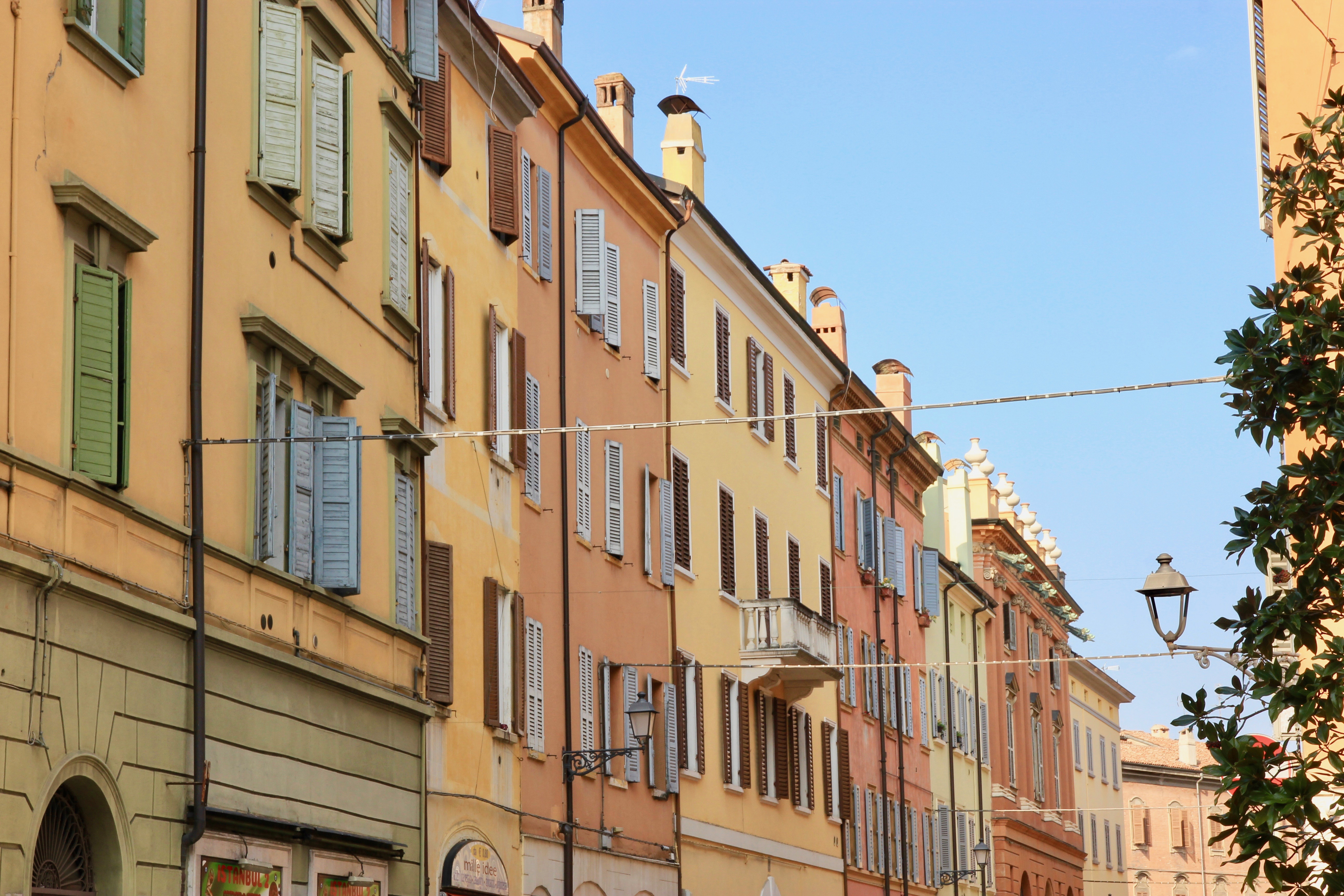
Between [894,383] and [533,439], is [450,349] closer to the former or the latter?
[533,439]

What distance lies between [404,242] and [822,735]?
68.3 ft

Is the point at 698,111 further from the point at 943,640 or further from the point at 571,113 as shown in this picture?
the point at 943,640

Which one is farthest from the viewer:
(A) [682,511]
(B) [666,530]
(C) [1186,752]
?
(C) [1186,752]

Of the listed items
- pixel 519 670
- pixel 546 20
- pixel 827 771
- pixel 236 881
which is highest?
pixel 546 20

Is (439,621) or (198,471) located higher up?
(198,471)

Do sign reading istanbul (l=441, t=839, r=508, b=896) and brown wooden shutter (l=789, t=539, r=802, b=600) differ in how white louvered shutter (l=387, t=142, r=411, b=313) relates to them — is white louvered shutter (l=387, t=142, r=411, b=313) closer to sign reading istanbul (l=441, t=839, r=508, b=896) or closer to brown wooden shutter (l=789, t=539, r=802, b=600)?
sign reading istanbul (l=441, t=839, r=508, b=896)

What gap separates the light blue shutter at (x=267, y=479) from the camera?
15.8 m

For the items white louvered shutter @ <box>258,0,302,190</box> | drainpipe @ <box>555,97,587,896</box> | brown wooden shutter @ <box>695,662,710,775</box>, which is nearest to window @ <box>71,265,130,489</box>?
white louvered shutter @ <box>258,0,302,190</box>

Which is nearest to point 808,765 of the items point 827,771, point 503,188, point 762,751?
point 827,771

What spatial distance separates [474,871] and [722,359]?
15500 millimetres

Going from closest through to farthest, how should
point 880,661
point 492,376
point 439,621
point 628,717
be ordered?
point 439,621 → point 492,376 → point 628,717 → point 880,661

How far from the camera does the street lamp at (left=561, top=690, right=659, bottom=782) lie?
76.2ft

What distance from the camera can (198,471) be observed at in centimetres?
1461

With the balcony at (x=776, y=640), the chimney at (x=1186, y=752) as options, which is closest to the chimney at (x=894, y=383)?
the balcony at (x=776, y=640)
